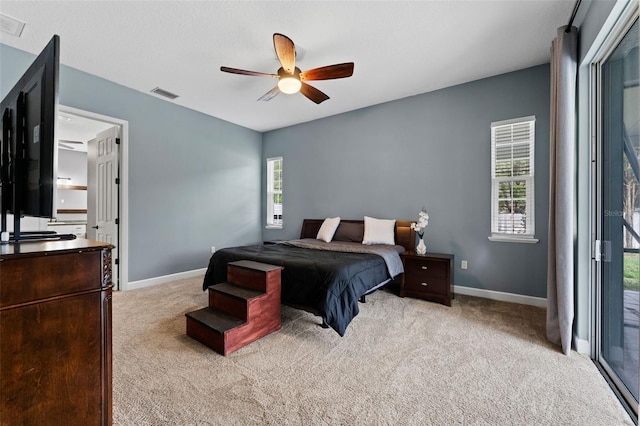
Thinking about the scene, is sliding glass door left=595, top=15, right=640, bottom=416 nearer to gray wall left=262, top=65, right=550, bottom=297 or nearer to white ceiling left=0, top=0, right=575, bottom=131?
white ceiling left=0, top=0, right=575, bottom=131

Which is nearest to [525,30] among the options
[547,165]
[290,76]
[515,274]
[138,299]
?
[547,165]

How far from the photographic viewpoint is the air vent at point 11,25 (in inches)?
98.6

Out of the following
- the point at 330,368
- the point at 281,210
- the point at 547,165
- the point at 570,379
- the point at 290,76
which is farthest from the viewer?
the point at 281,210

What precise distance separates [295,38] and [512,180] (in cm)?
310

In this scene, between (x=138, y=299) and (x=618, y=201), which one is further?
(x=138, y=299)

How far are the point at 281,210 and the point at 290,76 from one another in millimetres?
3427

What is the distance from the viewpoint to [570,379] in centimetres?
188

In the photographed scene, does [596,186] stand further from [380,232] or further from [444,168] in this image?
[380,232]

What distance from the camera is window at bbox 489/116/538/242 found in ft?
11.1

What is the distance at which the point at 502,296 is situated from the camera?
3.49 m

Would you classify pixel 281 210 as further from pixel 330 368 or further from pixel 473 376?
pixel 473 376

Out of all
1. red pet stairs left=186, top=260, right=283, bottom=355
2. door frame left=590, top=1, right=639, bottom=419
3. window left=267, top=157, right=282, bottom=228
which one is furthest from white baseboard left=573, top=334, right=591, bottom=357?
window left=267, top=157, right=282, bottom=228

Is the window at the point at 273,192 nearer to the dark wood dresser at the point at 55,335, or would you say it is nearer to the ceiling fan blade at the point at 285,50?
the ceiling fan blade at the point at 285,50

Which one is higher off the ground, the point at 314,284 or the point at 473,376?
the point at 314,284
